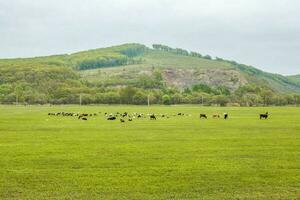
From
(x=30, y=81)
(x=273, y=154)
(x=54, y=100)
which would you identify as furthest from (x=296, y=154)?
(x=30, y=81)

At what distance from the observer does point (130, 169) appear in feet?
57.5

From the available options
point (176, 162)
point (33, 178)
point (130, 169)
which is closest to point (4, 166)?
point (33, 178)

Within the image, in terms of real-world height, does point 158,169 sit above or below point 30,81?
below

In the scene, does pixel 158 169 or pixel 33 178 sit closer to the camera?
pixel 33 178

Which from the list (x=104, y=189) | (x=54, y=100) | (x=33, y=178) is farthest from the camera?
(x=54, y=100)

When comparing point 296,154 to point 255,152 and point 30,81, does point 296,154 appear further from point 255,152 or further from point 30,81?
point 30,81

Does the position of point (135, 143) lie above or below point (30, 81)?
below

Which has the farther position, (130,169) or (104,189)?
(130,169)

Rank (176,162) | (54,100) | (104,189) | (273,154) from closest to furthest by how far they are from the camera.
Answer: (104,189), (176,162), (273,154), (54,100)

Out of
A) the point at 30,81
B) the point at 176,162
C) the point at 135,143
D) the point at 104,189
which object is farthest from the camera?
the point at 30,81

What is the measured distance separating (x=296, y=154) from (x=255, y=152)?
5.77ft

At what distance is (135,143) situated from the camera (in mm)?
26641

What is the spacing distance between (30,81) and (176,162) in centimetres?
18321

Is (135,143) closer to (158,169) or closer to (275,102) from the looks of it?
(158,169)
